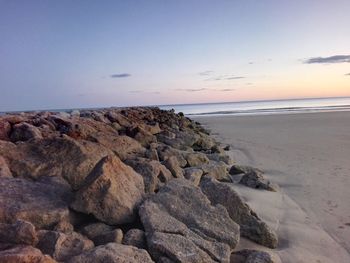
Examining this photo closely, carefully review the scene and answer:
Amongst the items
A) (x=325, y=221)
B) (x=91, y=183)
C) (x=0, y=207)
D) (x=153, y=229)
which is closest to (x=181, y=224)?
(x=153, y=229)

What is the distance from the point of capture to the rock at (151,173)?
16.7 feet

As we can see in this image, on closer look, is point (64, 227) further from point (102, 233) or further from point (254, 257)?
point (254, 257)

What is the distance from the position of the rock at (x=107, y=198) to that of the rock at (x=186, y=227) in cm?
16

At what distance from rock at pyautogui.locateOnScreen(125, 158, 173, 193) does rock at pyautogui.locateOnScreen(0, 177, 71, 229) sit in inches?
43.2

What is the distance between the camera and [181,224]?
4047 millimetres

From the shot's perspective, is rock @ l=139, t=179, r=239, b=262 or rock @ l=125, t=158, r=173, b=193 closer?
rock @ l=139, t=179, r=239, b=262

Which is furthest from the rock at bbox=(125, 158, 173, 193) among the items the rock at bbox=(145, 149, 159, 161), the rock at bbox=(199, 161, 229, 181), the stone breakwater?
the rock at bbox=(199, 161, 229, 181)

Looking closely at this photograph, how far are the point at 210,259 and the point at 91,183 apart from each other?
52.6 inches

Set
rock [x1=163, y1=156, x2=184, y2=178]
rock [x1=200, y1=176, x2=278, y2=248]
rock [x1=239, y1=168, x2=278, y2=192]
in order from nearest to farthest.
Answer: rock [x1=200, y1=176, x2=278, y2=248] < rock [x1=163, y1=156, x2=184, y2=178] < rock [x1=239, y1=168, x2=278, y2=192]

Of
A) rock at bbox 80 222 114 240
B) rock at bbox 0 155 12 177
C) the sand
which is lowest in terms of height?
the sand

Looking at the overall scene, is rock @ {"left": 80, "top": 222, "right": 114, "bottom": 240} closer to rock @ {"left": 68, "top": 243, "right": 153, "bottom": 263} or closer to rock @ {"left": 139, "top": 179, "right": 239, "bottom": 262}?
rock @ {"left": 139, "top": 179, "right": 239, "bottom": 262}

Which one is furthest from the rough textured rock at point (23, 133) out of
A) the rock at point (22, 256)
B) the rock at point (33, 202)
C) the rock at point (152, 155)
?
the rock at point (22, 256)

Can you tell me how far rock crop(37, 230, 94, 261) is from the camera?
3.26m

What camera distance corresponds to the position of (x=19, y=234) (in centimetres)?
323
